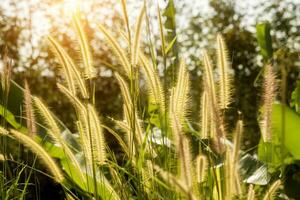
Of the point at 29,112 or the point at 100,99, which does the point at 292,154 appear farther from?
the point at 100,99

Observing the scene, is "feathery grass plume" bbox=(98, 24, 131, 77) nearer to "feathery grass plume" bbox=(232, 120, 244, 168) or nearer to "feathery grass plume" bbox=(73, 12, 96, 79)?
"feathery grass plume" bbox=(73, 12, 96, 79)

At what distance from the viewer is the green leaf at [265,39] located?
228 centimetres

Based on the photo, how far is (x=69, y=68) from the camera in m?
1.33

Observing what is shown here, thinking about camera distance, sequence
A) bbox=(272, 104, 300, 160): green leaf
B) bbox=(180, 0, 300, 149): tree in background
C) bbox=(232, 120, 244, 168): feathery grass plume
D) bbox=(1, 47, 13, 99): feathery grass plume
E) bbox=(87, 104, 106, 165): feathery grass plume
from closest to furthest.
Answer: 1. bbox=(232, 120, 244, 168): feathery grass plume
2. bbox=(87, 104, 106, 165): feathery grass plume
3. bbox=(1, 47, 13, 99): feathery grass plume
4. bbox=(272, 104, 300, 160): green leaf
5. bbox=(180, 0, 300, 149): tree in background

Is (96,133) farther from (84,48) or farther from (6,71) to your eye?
(6,71)

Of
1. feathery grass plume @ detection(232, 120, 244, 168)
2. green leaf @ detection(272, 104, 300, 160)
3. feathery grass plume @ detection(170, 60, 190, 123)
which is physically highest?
feathery grass plume @ detection(170, 60, 190, 123)

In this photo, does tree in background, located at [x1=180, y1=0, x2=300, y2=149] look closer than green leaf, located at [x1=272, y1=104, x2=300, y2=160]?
No

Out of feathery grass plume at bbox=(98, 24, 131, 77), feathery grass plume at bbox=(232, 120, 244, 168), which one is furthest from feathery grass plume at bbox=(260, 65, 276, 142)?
feathery grass plume at bbox=(98, 24, 131, 77)

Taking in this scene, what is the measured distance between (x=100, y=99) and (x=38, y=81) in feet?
4.08

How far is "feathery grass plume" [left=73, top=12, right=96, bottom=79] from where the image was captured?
1.29 m

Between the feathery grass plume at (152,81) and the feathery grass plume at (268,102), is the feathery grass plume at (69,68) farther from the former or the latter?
the feathery grass plume at (268,102)

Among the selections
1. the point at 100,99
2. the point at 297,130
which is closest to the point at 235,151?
the point at 297,130

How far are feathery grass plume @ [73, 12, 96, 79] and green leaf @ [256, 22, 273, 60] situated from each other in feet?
3.59

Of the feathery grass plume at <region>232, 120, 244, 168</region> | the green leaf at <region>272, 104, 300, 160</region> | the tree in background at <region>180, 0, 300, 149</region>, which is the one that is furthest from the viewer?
the tree in background at <region>180, 0, 300, 149</region>
